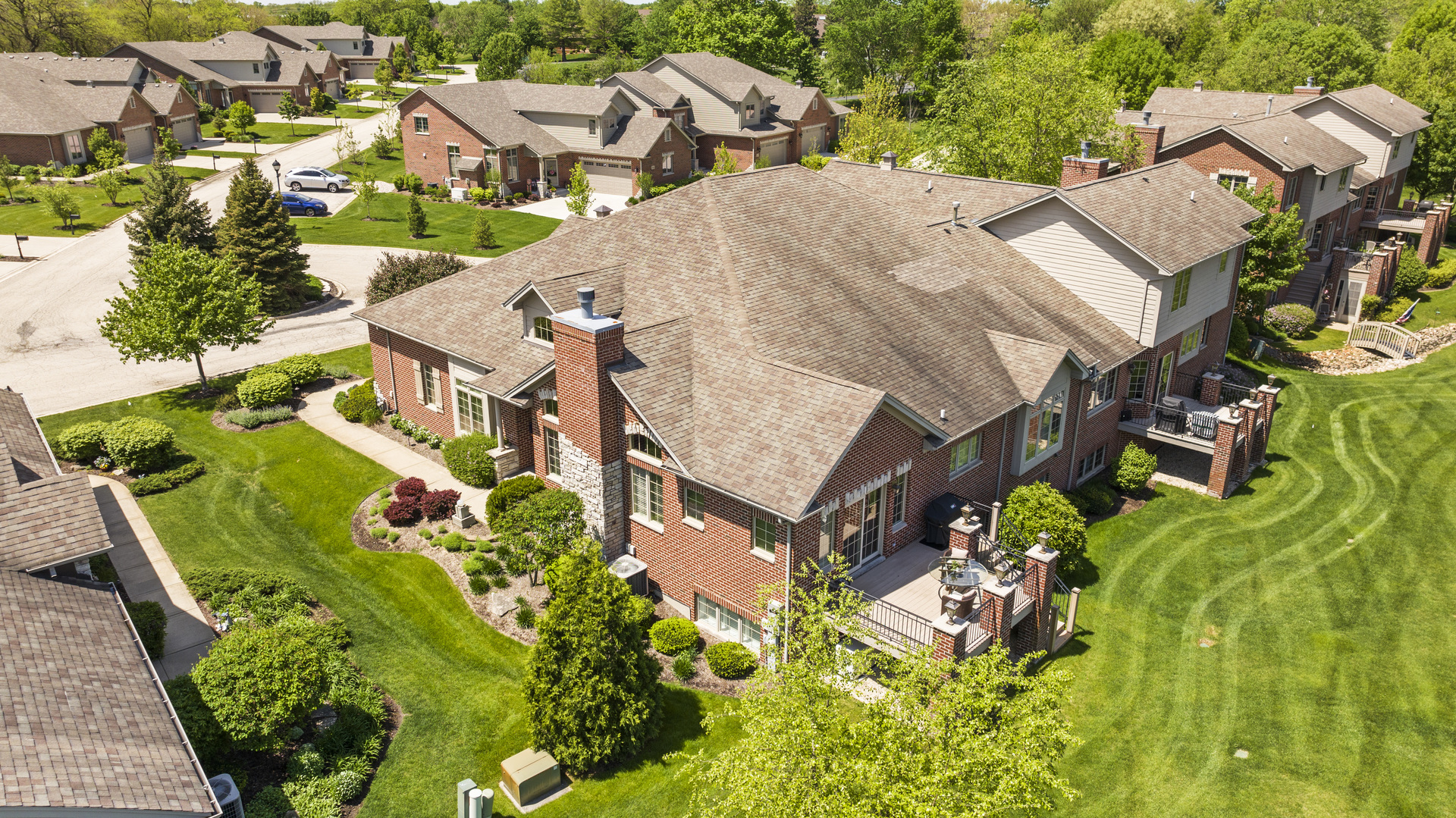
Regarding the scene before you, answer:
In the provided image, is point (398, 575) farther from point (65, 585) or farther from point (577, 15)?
point (577, 15)

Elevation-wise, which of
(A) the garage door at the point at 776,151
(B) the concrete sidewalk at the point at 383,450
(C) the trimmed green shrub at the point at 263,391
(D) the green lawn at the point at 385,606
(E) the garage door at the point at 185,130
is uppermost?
(E) the garage door at the point at 185,130

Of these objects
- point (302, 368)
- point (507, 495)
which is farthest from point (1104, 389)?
point (302, 368)

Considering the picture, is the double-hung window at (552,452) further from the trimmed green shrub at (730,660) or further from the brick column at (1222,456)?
the brick column at (1222,456)

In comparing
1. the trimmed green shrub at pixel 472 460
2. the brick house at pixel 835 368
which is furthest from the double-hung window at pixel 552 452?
the trimmed green shrub at pixel 472 460

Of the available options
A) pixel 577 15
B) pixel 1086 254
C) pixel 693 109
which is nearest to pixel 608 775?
pixel 1086 254

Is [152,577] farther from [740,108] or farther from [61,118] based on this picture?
[61,118]

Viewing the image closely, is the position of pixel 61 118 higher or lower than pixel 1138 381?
higher
